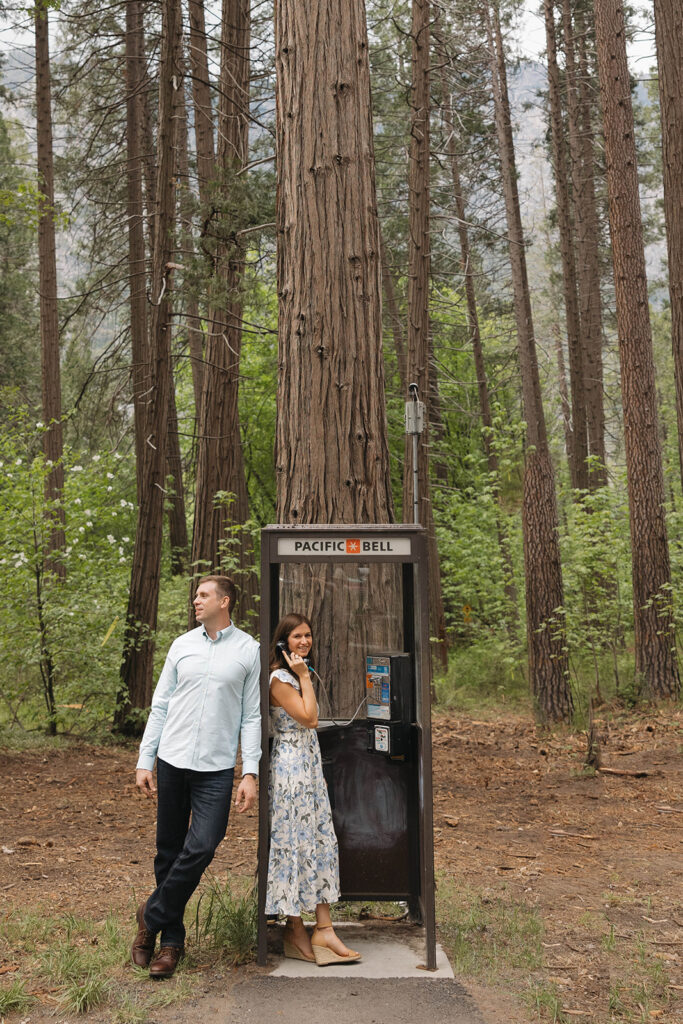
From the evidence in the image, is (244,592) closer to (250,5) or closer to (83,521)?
(83,521)

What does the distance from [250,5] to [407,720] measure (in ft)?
38.7

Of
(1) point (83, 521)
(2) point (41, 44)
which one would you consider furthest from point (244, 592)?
(2) point (41, 44)

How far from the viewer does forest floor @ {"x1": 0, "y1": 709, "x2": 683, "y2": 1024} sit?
480 cm

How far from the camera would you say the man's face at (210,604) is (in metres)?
5.02

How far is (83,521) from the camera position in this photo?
1363 cm

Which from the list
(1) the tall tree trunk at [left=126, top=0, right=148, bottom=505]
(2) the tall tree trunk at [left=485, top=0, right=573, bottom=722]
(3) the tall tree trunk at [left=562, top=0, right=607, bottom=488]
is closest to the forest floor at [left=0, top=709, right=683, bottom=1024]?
(2) the tall tree trunk at [left=485, top=0, right=573, bottom=722]

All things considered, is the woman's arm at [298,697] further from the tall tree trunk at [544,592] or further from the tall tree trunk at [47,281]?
the tall tree trunk at [47,281]

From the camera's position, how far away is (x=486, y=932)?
18.9 feet

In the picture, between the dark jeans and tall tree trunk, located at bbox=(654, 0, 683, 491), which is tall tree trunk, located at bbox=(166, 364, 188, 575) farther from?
the dark jeans

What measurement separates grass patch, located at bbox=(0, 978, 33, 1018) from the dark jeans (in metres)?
0.65

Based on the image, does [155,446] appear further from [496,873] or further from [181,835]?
[181,835]

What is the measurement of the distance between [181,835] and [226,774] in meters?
0.41

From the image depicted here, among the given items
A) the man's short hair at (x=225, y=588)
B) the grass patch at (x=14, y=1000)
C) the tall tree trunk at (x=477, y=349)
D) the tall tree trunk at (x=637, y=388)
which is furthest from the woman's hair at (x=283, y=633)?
the tall tree trunk at (x=477, y=349)

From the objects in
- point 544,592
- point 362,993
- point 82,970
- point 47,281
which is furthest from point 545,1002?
point 47,281
